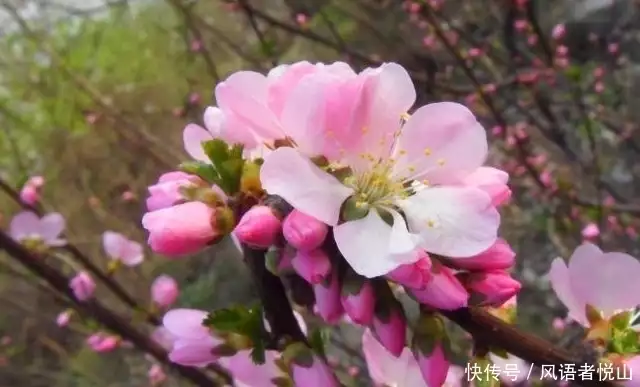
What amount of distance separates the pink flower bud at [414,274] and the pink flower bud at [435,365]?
60 millimetres

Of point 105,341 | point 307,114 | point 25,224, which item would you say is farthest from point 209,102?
point 307,114

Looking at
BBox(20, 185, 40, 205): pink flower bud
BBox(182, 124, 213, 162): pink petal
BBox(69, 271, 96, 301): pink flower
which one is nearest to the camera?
BBox(182, 124, 213, 162): pink petal

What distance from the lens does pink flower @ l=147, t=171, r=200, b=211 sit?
45 centimetres

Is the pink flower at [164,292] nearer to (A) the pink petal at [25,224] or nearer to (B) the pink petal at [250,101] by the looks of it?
(A) the pink petal at [25,224]

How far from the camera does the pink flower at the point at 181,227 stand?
42 cm

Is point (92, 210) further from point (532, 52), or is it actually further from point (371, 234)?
point (371, 234)

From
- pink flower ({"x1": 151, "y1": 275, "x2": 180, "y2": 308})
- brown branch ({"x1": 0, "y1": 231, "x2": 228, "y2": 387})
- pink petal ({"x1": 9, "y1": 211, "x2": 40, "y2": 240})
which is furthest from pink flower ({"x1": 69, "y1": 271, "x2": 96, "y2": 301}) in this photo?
pink petal ({"x1": 9, "y1": 211, "x2": 40, "y2": 240})

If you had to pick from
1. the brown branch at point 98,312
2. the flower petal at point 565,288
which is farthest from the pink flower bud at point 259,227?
the brown branch at point 98,312

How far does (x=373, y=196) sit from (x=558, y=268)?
0.16 metres

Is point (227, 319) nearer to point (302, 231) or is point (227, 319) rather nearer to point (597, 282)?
point (302, 231)

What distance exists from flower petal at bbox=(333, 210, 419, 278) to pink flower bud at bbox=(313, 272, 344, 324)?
3cm

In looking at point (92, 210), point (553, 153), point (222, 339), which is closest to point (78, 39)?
point (92, 210)

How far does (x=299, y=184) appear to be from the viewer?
398 mm

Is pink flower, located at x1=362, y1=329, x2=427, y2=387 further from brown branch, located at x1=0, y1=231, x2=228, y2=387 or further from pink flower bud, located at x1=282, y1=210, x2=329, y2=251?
brown branch, located at x1=0, y1=231, x2=228, y2=387
